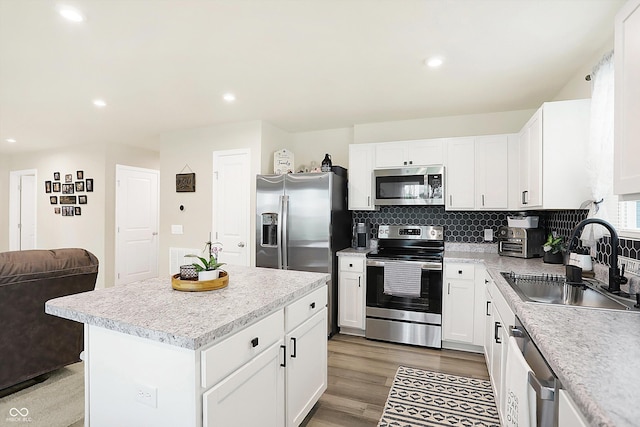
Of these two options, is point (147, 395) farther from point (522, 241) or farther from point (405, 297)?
point (522, 241)

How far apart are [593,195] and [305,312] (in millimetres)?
1992

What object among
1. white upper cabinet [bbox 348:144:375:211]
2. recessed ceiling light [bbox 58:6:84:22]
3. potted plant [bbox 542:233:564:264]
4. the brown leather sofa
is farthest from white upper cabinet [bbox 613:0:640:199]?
the brown leather sofa

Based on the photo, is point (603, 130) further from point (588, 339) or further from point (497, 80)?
point (588, 339)

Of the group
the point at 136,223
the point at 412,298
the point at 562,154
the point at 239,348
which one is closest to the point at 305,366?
the point at 239,348

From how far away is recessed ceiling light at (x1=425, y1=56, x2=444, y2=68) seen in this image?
2418 mm

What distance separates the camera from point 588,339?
1146mm

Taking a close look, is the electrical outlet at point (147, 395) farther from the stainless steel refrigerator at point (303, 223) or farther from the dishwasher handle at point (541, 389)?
the stainless steel refrigerator at point (303, 223)

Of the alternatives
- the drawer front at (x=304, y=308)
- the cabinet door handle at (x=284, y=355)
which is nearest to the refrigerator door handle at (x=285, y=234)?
the drawer front at (x=304, y=308)

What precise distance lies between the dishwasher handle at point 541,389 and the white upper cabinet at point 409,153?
9.03ft

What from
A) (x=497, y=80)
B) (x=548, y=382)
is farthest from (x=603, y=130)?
(x=548, y=382)

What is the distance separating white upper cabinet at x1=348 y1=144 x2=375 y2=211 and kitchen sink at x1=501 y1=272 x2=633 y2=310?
5.96ft

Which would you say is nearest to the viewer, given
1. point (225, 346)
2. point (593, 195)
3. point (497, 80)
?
point (225, 346)

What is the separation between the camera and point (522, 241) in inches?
123

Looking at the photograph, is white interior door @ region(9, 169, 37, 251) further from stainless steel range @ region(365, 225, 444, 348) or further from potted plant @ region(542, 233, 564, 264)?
potted plant @ region(542, 233, 564, 264)
